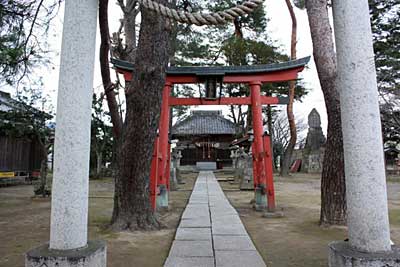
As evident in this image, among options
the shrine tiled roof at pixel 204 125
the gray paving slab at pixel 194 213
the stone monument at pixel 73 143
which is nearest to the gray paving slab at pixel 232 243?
the gray paving slab at pixel 194 213

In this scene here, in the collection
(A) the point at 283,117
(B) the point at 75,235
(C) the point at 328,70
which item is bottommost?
(B) the point at 75,235

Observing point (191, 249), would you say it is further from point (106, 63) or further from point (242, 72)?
point (242, 72)

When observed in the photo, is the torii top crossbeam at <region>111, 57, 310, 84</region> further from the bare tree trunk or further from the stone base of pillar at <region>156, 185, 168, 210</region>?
the bare tree trunk

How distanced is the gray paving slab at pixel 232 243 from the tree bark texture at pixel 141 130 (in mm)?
1262

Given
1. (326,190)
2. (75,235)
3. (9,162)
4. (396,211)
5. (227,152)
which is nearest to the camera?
(75,235)

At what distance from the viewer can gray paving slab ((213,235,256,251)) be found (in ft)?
12.7

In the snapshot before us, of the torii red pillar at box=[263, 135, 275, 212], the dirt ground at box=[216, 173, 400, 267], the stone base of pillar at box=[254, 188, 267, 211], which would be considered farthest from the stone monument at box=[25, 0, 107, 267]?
the stone base of pillar at box=[254, 188, 267, 211]

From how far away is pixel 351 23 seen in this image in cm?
233

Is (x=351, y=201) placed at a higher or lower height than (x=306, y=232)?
higher

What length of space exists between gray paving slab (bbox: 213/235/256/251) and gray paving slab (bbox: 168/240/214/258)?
0.41 ft

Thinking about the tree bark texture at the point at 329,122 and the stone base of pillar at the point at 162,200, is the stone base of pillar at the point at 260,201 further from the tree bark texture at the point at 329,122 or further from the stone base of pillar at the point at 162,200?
the stone base of pillar at the point at 162,200

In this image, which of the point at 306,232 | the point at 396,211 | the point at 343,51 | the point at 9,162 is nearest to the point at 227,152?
the point at 9,162

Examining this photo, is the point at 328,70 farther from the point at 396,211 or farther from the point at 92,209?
the point at 92,209

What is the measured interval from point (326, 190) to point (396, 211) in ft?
8.96
